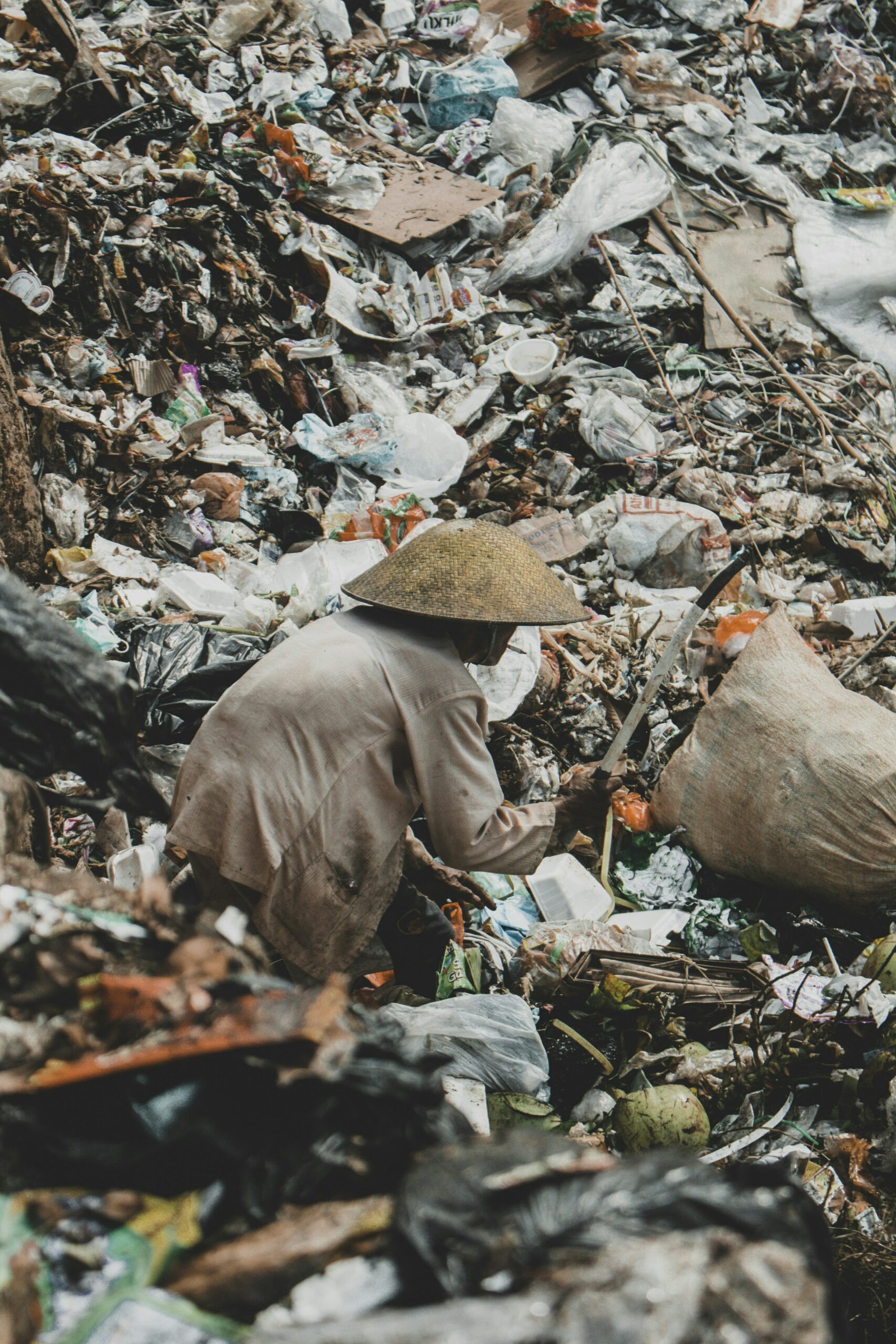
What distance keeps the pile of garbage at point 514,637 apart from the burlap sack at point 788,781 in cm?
1

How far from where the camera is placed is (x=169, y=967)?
89cm

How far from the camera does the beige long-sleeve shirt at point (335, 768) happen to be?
2.07m

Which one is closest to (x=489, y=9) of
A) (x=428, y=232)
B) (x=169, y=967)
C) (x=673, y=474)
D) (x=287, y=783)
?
(x=428, y=232)

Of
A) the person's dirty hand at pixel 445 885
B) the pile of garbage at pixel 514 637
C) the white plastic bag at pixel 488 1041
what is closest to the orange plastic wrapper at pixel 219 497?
the pile of garbage at pixel 514 637

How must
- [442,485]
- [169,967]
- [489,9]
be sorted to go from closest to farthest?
[169,967]
[442,485]
[489,9]

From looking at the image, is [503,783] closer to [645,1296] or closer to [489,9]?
[645,1296]

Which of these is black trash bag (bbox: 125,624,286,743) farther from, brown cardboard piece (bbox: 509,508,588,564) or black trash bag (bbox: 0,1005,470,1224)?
black trash bag (bbox: 0,1005,470,1224)

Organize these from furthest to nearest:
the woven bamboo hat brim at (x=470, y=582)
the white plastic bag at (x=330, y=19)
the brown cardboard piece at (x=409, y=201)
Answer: the white plastic bag at (x=330, y=19) → the brown cardboard piece at (x=409, y=201) → the woven bamboo hat brim at (x=470, y=582)

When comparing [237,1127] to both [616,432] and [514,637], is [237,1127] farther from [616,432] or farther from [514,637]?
[616,432]

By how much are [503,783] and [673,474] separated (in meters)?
2.14

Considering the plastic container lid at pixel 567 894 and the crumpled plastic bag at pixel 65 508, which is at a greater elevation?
the crumpled plastic bag at pixel 65 508

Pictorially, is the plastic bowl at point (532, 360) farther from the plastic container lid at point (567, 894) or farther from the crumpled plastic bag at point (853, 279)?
the plastic container lid at point (567, 894)

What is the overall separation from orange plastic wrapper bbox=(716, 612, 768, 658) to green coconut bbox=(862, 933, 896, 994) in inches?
52.7

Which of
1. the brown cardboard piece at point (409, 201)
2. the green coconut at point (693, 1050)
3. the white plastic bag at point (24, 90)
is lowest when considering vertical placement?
the green coconut at point (693, 1050)
